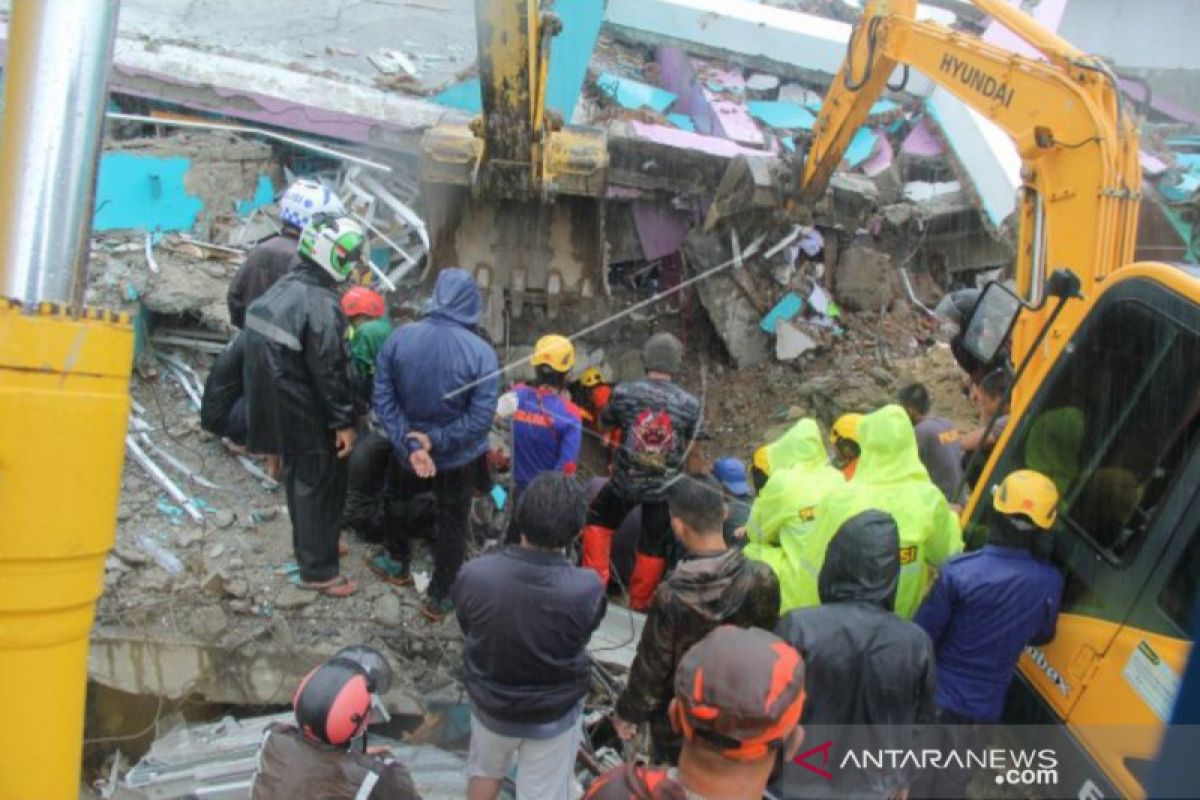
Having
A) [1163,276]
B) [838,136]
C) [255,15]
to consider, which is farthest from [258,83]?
[1163,276]

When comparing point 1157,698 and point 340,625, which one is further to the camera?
point 340,625

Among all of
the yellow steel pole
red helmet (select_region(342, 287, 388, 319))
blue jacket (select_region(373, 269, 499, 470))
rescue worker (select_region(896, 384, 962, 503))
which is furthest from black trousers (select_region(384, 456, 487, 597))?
the yellow steel pole

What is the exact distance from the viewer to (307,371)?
4641mm

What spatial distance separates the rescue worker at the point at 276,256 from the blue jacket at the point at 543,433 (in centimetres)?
149

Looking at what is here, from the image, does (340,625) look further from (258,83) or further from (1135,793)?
(258,83)

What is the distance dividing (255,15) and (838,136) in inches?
243

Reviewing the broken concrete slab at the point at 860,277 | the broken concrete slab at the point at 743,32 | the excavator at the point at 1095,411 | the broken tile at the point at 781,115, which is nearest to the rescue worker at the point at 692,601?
the excavator at the point at 1095,411

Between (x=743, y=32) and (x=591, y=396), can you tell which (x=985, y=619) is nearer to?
(x=591, y=396)

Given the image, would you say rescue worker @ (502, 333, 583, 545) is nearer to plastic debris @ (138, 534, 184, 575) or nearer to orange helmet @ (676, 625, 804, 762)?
plastic debris @ (138, 534, 184, 575)

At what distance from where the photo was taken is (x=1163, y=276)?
3184mm

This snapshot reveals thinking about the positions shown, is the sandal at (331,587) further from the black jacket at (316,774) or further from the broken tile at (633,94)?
the broken tile at (633,94)

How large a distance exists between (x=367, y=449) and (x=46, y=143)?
4282 mm

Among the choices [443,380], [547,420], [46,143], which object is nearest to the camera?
[46,143]

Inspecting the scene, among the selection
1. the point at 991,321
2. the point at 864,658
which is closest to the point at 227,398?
the point at 864,658
